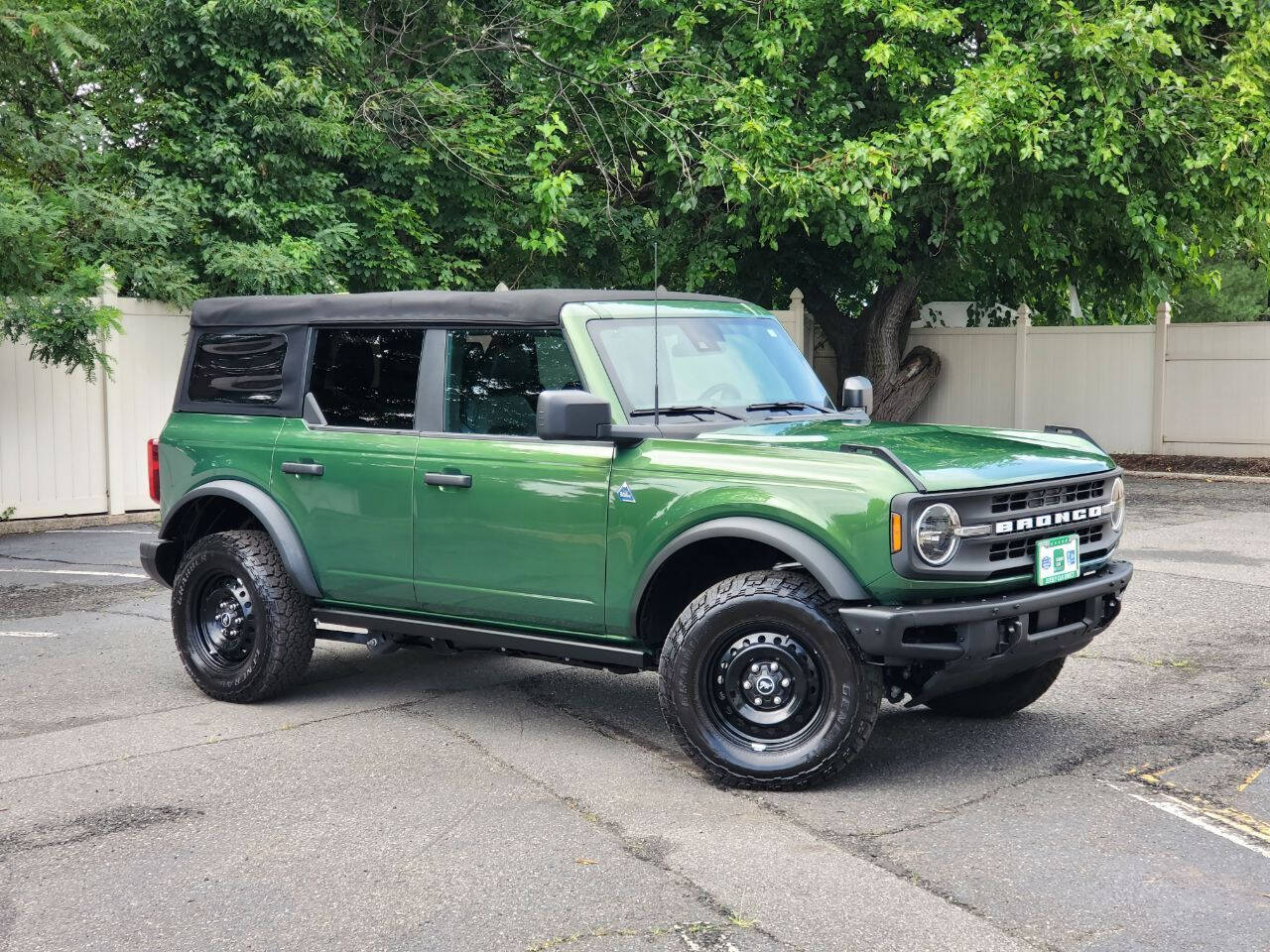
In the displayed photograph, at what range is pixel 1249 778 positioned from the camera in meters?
5.37

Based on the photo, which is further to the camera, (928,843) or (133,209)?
(133,209)

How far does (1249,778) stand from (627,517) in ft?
8.65

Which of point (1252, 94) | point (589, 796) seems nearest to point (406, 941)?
point (589, 796)

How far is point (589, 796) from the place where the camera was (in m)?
5.25

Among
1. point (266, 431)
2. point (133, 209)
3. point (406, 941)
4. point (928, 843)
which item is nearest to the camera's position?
point (406, 941)

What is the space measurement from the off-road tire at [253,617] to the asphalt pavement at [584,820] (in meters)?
0.16

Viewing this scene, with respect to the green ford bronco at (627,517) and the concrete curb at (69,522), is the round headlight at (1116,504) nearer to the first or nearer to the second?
the green ford bronco at (627,517)

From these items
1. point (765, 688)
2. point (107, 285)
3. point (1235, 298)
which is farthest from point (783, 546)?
point (1235, 298)

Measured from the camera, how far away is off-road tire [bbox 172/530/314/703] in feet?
21.9

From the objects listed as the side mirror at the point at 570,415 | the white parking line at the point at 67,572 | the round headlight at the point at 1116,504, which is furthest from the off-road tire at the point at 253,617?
the white parking line at the point at 67,572

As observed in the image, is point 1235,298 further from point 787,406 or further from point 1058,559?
point 1058,559

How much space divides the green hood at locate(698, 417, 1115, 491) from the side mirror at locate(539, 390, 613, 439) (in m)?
0.47

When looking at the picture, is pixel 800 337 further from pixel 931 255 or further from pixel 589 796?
pixel 589 796

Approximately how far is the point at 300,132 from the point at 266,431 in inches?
378
